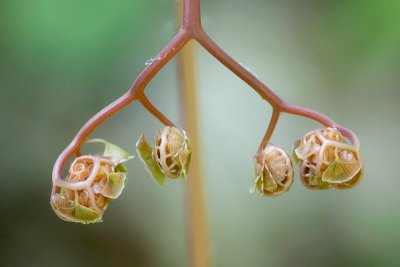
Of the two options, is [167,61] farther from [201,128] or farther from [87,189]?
[201,128]

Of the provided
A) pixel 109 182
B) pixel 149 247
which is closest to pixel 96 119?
pixel 109 182

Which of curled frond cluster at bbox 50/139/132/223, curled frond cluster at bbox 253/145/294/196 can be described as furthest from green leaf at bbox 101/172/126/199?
curled frond cluster at bbox 253/145/294/196

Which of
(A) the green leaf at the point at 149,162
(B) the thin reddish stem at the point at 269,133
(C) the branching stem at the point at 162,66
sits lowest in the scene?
(A) the green leaf at the point at 149,162

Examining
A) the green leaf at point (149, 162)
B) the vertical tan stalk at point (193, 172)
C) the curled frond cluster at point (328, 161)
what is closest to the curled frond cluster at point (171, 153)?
the green leaf at point (149, 162)

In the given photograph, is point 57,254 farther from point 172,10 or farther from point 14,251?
point 172,10

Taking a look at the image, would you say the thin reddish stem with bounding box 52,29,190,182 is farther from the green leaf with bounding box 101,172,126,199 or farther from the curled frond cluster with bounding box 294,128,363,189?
the curled frond cluster with bounding box 294,128,363,189

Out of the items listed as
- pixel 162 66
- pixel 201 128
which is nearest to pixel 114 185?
pixel 162 66

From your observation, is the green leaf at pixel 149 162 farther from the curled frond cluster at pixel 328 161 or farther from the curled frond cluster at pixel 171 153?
the curled frond cluster at pixel 328 161
